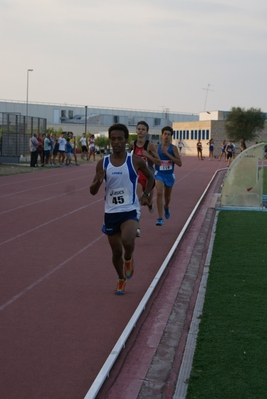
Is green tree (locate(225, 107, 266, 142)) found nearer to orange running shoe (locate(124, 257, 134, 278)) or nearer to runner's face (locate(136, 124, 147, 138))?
runner's face (locate(136, 124, 147, 138))

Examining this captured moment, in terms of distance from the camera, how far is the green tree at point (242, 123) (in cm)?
6925

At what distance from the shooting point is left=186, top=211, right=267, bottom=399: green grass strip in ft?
15.7

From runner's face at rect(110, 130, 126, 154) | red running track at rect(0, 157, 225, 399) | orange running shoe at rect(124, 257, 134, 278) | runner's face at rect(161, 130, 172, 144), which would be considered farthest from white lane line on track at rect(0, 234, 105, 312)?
runner's face at rect(161, 130, 172, 144)

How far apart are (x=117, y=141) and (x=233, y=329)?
2349mm

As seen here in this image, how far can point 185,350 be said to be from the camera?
18.7 feet

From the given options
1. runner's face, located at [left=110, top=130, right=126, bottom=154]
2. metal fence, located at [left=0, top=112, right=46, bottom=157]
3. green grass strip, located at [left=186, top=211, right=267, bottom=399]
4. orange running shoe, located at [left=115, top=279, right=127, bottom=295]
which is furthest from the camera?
metal fence, located at [left=0, top=112, right=46, bottom=157]

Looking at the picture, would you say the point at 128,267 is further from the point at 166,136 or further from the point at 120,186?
the point at 166,136

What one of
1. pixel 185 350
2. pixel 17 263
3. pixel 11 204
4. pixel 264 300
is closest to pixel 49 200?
pixel 11 204

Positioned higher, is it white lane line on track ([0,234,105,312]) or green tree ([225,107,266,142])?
green tree ([225,107,266,142])

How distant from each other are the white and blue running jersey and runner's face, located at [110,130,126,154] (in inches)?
5.8

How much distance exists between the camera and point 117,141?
7137 mm

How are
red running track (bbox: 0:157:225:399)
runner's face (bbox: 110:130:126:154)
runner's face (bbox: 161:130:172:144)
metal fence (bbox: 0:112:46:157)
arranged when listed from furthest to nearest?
metal fence (bbox: 0:112:46:157) < runner's face (bbox: 161:130:172:144) < runner's face (bbox: 110:130:126:154) < red running track (bbox: 0:157:225:399)

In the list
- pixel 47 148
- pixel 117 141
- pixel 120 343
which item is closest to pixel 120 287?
pixel 117 141

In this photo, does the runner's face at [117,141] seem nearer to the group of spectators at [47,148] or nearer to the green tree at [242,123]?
the group of spectators at [47,148]
